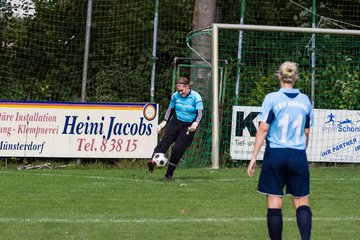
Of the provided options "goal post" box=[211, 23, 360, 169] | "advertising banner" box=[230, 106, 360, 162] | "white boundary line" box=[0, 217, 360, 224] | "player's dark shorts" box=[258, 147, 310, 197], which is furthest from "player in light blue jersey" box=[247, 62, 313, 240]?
"advertising banner" box=[230, 106, 360, 162]

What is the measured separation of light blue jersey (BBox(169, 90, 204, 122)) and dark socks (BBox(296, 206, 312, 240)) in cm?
646

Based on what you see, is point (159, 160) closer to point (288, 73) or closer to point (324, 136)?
point (324, 136)

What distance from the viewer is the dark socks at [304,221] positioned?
7.77 metres

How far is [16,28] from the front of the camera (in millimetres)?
19859

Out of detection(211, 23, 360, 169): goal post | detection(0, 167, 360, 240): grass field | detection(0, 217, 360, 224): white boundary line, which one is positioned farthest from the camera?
detection(211, 23, 360, 169): goal post

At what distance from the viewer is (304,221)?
7789mm

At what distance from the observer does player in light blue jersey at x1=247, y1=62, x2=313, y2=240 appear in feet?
25.5

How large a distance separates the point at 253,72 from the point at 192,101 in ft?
18.6

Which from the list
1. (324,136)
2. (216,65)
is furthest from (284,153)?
(324,136)

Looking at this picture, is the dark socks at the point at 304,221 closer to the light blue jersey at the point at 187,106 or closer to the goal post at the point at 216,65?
the light blue jersey at the point at 187,106

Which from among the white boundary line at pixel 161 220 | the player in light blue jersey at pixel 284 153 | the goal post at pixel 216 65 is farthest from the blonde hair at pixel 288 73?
the goal post at pixel 216 65

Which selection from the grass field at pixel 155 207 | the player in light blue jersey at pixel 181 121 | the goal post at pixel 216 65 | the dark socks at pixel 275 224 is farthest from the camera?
the goal post at pixel 216 65

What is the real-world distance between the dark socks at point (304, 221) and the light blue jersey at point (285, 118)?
56 centimetres

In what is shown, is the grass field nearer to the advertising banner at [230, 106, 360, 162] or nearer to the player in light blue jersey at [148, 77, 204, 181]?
the player in light blue jersey at [148, 77, 204, 181]
